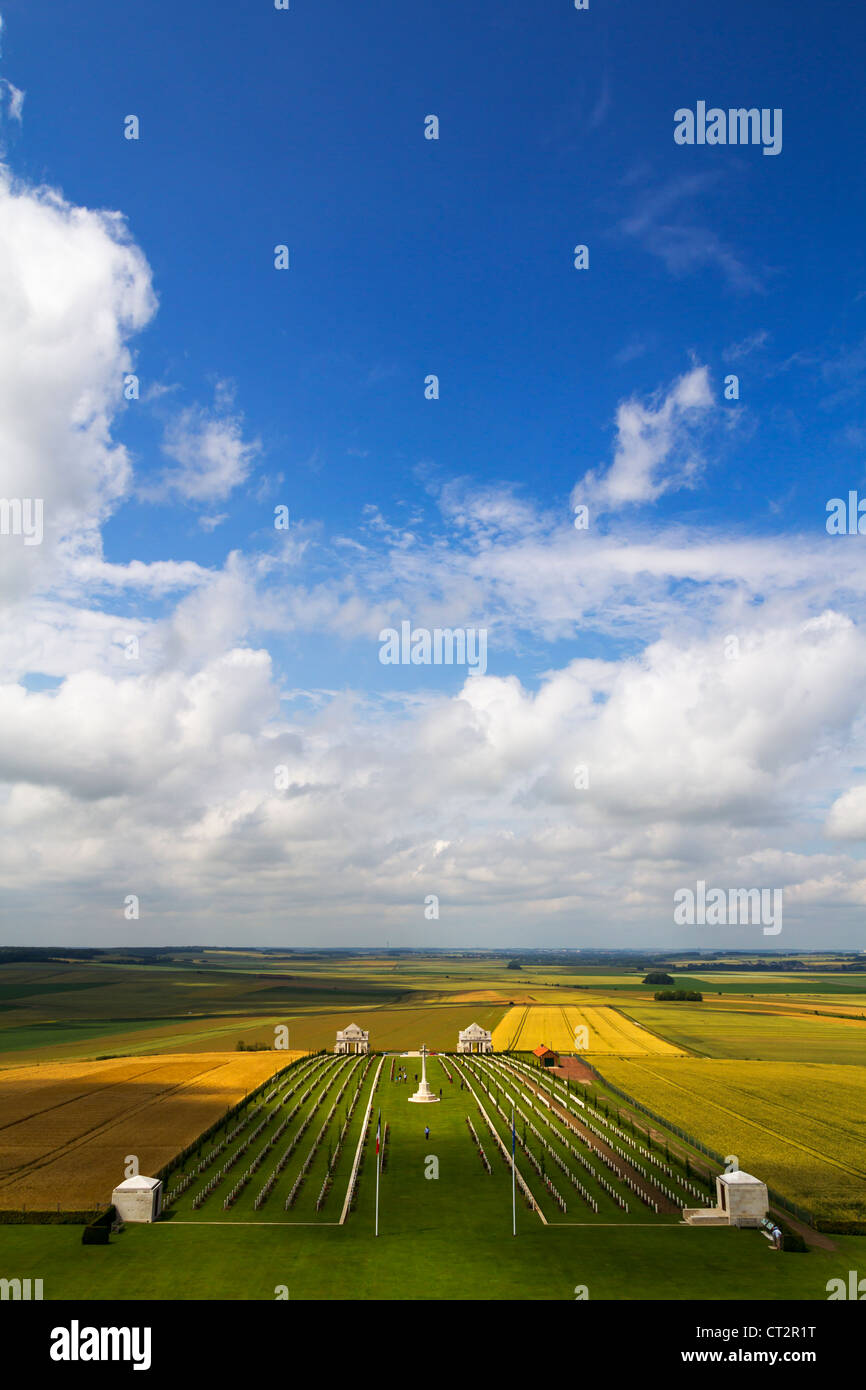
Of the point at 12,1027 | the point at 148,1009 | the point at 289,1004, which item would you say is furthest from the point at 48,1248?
the point at 289,1004

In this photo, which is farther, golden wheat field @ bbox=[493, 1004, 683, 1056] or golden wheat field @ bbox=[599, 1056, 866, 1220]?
golden wheat field @ bbox=[493, 1004, 683, 1056]

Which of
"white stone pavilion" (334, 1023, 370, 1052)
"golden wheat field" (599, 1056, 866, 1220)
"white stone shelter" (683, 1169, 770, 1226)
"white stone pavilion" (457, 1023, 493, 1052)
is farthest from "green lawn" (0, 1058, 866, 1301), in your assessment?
"white stone pavilion" (457, 1023, 493, 1052)

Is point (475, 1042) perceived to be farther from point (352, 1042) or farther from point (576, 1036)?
point (576, 1036)

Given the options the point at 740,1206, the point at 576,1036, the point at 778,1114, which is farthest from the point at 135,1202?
the point at 576,1036

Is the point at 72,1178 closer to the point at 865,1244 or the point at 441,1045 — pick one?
the point at 865,1244

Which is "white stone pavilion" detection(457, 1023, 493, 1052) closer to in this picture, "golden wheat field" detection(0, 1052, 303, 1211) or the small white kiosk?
"golden wheat field" detection(0, 1052, 303, 1211)
